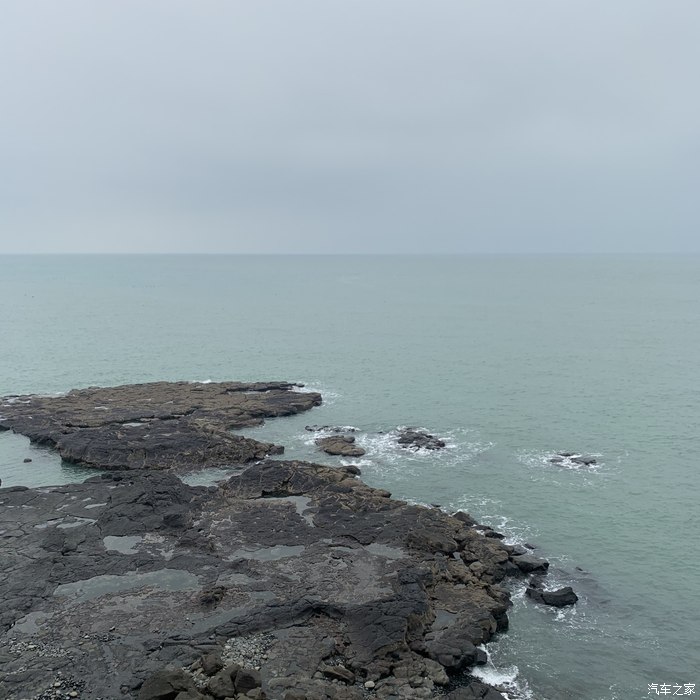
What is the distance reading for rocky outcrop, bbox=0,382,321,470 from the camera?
5572 centimetres

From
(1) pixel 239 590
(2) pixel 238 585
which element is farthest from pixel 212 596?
(2) pixel 238 585

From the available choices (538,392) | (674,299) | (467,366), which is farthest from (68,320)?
(674,299)

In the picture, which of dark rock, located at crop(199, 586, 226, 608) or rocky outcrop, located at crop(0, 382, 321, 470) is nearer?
dark rock, located at crop(199, 586, 226, 608)

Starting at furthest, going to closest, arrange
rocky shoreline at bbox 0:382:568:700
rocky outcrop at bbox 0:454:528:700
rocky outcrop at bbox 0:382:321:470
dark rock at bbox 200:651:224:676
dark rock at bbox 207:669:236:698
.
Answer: rocky outcrop at bbox 0:382:321:470 → rocky outcrop at bbox 0:454:528:700 → rocky shoreline at bbox 0:382:568:700 → dark rock at bbox 200:651:224:676 → dark rock at bbox 207:669:236:698

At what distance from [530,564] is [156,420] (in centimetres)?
4203

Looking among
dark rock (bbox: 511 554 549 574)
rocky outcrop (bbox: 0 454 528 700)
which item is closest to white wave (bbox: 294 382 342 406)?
rocky outcrop (bbox: 0 454 528 700)

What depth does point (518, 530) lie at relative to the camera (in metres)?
43.9

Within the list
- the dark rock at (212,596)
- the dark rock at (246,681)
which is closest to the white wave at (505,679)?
the dark rock at (246,681)

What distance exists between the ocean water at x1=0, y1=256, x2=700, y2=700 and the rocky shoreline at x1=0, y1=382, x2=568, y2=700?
3.30 metres

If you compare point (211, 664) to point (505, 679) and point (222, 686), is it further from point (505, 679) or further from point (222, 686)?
point (505, 679)

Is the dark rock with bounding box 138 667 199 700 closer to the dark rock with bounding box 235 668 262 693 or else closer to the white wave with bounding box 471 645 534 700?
the dark rock with bounding box 235 668 262 693

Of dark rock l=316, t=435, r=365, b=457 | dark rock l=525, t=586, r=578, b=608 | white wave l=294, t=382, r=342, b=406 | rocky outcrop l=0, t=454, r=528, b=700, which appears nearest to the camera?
rocky outcrop l=0, t=454, r=528, b=700

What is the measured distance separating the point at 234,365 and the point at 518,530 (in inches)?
2452

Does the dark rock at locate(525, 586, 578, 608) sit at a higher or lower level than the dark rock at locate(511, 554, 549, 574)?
lower
